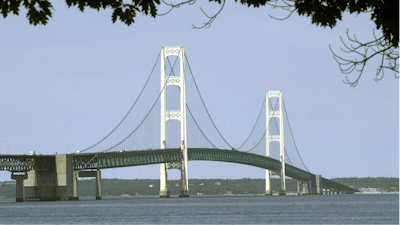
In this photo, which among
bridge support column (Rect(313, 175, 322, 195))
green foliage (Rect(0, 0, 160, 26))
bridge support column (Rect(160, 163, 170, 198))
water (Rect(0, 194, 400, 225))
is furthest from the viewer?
bridge support column (Rect(313, 175, 322, 195))

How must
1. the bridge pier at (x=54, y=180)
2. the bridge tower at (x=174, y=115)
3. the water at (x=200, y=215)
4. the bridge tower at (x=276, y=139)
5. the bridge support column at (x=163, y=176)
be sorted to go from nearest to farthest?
the water at (x=200, y=215) < the bridge pier at (x=54, y=180) < the bridge tower at (x=174, y=115) < the bridge support column at (x=163, y=176) < the bridge tower at (x=276, y=139)

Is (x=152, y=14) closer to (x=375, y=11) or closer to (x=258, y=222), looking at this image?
(x=375, y=11)

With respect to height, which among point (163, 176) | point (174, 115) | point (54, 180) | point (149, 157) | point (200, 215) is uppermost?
point (174, 115)

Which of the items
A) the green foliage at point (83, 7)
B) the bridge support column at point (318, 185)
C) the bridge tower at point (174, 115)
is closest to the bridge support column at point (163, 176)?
the bridge tower at point (174, 115)

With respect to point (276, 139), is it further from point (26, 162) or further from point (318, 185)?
point (26, 162)

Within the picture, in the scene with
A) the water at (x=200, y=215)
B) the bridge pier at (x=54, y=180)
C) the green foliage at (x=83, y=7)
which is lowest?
the water at (x=200, y=215)

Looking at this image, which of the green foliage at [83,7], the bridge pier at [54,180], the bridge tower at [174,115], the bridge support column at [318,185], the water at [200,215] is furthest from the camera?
the bridge support column at [318,185]

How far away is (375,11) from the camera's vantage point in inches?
282

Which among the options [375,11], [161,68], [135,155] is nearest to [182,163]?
[135,155]

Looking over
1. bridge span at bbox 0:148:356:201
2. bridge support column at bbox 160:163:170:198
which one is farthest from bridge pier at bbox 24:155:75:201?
bridge support column at bbox 160:163:170:198

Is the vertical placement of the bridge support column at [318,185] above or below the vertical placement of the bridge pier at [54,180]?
below

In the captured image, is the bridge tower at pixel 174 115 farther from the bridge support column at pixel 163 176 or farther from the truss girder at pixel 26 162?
the truss girder at pixel 26 162

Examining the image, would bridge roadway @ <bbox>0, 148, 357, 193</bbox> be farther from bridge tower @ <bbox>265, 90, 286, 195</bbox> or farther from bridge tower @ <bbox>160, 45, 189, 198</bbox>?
bridge tower @ <bbox>265, 90, 286, 195</bbox>

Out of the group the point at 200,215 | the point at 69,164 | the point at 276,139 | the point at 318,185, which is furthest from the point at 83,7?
the point at 318,185
